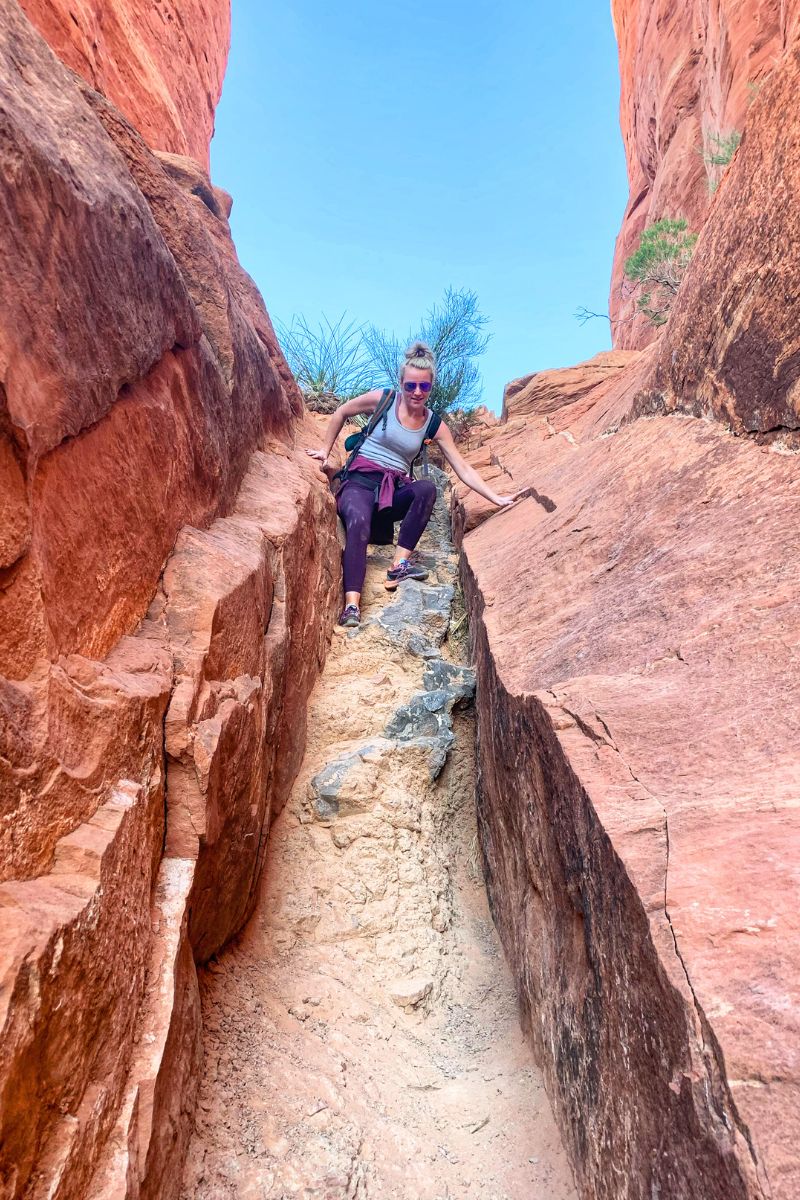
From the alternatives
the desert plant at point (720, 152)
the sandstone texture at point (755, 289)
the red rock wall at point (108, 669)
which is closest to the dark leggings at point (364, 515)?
the red rock wall at point (108, 669)

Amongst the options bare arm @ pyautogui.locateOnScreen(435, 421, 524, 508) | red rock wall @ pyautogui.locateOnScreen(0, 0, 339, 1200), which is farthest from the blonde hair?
red rock wall @ pyautogui.locateOnScreen(0, 0, 339, 1200)

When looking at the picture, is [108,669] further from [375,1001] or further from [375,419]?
[375,419]

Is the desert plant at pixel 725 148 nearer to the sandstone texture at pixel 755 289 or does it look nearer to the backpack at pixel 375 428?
the backpack at pixel 375 428

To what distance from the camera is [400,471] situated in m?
4.49

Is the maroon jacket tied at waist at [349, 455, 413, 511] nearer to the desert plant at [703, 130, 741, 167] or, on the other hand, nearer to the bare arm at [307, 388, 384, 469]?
the bare arm at [307, 388, 384, 469]

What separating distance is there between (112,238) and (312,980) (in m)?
2.25

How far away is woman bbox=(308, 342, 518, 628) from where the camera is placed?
13.9 ft

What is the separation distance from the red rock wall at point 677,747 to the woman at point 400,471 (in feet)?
3.62

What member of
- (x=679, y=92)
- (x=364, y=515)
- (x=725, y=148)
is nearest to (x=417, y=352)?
(x=364, y=515)

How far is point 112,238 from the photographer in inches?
72.1

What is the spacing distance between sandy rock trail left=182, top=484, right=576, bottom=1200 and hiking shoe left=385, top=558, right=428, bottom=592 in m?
1.05

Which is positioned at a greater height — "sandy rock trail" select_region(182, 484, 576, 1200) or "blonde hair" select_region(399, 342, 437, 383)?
"blonde hair" select_region(399, 342, 437, 383)

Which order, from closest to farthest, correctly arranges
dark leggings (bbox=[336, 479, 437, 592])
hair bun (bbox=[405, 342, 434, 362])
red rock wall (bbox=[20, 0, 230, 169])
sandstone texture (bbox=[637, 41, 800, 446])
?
sandstone texture (bbox=[637, 41, 800, 446]) → dark leggings (bbox=[336, 479, 437, 592]) → hair bun (bbox=[405, 342, 434, 362]) → red rock wall (bbox=[20, 0, 230, 169])

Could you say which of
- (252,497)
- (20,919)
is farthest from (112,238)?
(20,919)
